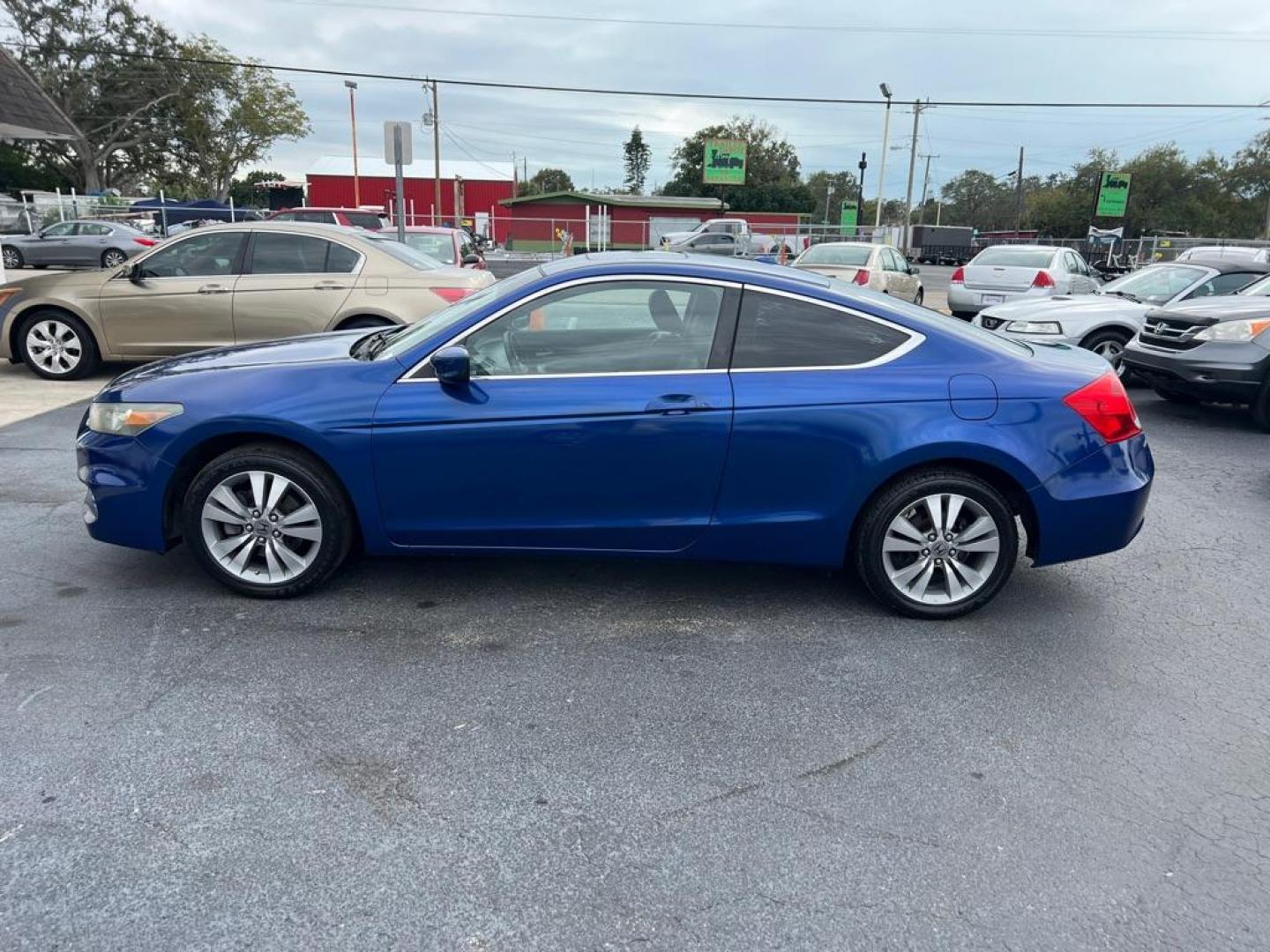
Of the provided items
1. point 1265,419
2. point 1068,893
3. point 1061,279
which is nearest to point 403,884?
point 1068,893

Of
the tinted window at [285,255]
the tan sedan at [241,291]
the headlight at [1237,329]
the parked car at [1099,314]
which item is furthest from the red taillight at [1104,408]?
the tinted window at [285,255]

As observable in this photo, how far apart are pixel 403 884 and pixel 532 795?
1.67ft

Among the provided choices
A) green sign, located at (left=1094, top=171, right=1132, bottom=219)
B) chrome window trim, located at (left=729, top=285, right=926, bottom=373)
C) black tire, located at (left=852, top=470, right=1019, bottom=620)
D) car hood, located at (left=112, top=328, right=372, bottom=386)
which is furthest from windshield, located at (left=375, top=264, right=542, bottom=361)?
green sign, located at (left=1094, top=171, right=1132, bottom=219)

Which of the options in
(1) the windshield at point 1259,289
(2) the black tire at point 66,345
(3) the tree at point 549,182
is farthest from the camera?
(3) the tree at point 549,182

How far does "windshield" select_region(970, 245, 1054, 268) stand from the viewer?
49.5 ft

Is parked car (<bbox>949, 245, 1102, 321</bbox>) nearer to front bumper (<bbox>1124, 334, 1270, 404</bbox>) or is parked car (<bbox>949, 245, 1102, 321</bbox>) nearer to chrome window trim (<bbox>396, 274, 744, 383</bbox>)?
front bumper (<bbox>1124, 334, 1270, 404</bbox>)

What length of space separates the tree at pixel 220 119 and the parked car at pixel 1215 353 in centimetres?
5770

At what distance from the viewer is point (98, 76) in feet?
173

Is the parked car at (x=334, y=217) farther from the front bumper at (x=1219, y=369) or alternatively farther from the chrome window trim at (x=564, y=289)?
the chrome window trim at (x=564, y=289)

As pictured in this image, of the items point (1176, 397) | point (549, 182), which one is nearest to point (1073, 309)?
point (1176, 397)

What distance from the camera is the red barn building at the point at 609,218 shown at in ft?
132

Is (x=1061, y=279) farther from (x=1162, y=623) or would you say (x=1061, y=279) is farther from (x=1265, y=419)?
(x=1162, y=623)

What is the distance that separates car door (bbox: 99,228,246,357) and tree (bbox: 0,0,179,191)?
171 ft

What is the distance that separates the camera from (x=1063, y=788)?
3012 millimetres
